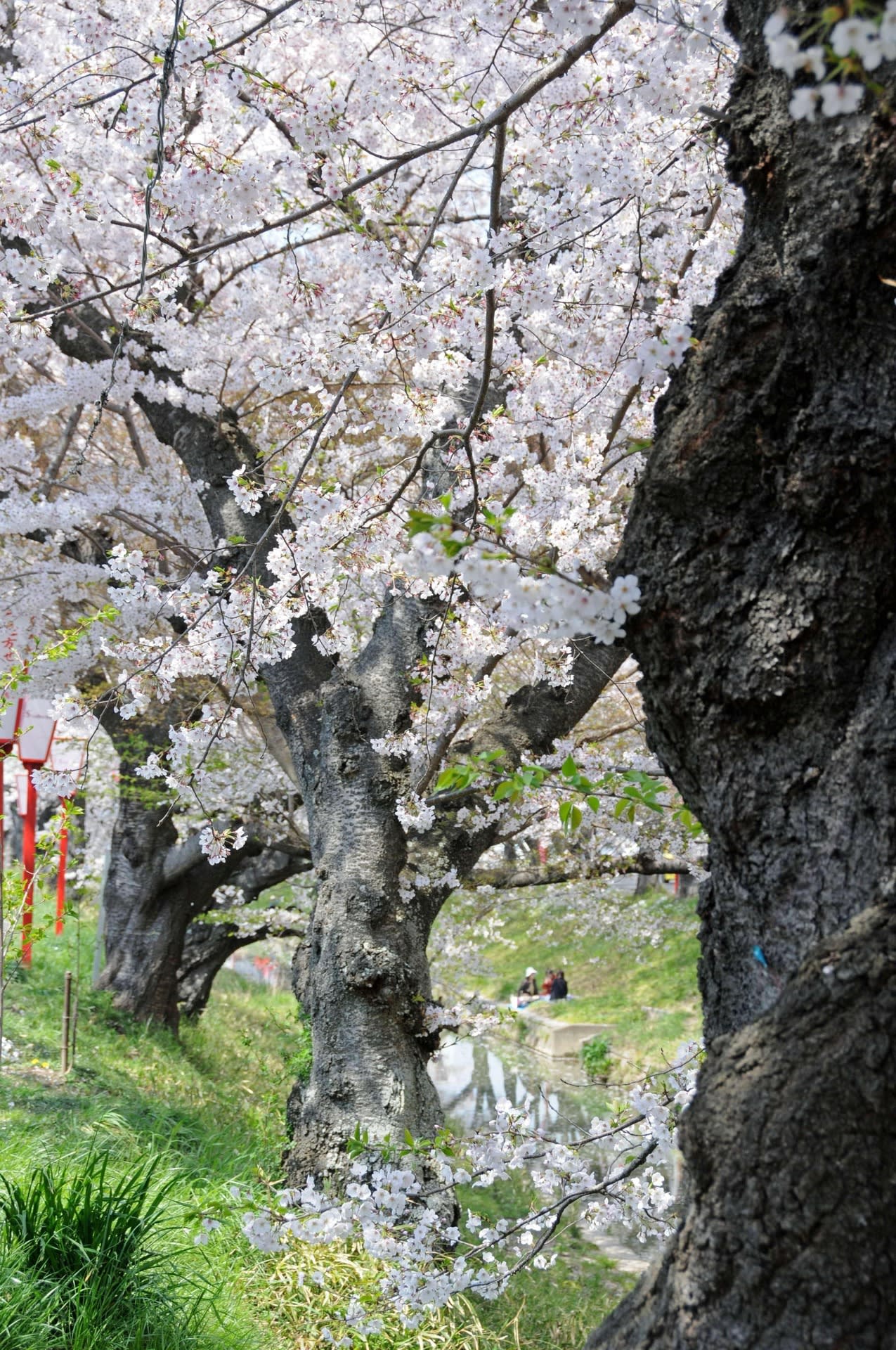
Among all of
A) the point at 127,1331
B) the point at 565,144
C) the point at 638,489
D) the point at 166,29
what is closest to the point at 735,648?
the point at 638,489

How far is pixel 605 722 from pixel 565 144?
21.9 feet

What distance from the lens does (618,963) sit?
1767 cm

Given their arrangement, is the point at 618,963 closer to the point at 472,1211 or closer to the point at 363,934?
the point at 363,934

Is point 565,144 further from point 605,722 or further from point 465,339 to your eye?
point 605,722

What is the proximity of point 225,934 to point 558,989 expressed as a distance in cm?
762

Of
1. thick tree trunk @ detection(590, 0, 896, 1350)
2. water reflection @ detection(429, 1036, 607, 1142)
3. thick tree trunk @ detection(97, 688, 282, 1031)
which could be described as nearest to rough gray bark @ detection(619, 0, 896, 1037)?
thick tree trunk @ detection(590, 0, 896, 1350)

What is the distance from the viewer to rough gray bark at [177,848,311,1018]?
10242mm

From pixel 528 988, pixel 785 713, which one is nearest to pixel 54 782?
pixel 785 713

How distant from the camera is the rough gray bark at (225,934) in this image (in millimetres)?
10242

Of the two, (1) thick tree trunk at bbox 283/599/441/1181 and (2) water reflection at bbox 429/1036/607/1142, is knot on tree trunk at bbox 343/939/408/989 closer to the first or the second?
(1) thick tree trunk at bbox 283/599/441/1181

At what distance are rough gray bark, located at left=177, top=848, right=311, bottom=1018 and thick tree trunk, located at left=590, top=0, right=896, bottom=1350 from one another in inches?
340

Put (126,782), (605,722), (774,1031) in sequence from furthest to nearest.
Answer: (605,722) → (126,782) → (774,1031)

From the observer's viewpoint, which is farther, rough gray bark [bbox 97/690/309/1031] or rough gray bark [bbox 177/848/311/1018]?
rough gray bark [bbox 177/848/311/1018]

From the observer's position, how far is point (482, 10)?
4.42m
